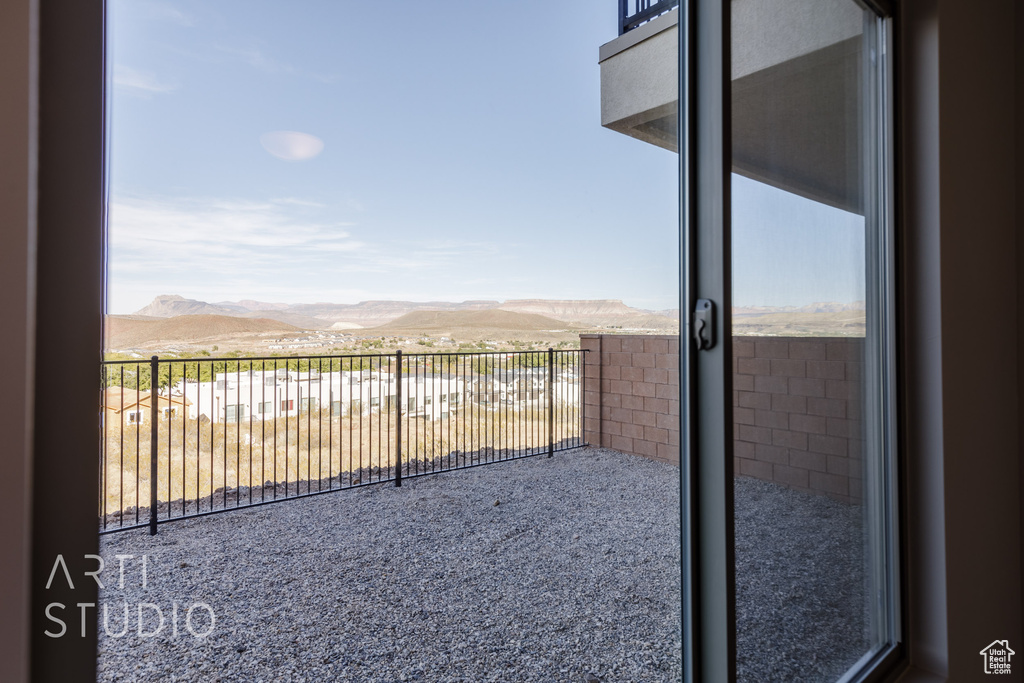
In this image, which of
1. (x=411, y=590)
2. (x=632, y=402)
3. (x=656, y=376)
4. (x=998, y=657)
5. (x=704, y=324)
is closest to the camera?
(x=704, y=324)

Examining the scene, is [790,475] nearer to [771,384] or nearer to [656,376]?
[771,384]

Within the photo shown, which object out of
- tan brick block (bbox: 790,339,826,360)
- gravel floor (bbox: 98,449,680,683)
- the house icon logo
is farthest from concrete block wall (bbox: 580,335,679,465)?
tan brick block (bbox: 790,339,826,360)

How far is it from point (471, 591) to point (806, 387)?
5.65ft

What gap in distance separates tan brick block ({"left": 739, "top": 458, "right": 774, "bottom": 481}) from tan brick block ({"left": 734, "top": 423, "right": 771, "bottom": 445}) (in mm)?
39

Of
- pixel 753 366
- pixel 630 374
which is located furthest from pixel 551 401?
pixel 753 366

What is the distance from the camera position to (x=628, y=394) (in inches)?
181

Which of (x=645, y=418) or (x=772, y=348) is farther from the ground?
(x=772, y=348)

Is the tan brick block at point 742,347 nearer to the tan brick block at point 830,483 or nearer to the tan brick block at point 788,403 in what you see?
the tan brick block at point 788,403

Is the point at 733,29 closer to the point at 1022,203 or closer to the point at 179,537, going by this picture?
the point at 1022,203

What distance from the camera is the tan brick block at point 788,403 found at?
101cm

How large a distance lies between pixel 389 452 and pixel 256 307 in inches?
55.6

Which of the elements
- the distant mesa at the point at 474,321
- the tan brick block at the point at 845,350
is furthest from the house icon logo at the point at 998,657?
the distant mesa at the point at 474,321

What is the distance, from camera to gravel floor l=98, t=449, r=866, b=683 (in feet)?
3.46

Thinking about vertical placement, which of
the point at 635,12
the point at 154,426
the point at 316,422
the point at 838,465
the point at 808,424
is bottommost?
the point at 316,422
